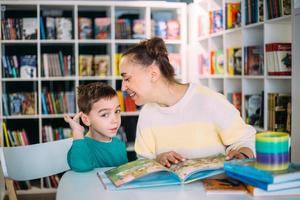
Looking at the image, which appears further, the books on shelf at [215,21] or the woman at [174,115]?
the books on shelf at [215,21]

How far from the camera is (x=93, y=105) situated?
2088 millimetres

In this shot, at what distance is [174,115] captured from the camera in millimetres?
1891

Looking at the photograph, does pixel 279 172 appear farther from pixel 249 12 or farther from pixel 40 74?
pixel 40 74

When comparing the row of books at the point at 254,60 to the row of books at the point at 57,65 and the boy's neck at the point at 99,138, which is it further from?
the boy's neck at the point at 99,138

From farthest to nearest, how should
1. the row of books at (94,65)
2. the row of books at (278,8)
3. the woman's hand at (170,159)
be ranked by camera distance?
1. the row of books at (94,65)
2. the row of books at (278,8)
3. the woman's hand at (170,159)

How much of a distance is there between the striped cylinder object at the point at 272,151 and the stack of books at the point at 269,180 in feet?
0.07

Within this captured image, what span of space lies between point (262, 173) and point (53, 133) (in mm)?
3506

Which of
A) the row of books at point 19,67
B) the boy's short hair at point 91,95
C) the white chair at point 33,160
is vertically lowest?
the white chair at point 33,160

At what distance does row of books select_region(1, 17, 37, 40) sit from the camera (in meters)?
4.41

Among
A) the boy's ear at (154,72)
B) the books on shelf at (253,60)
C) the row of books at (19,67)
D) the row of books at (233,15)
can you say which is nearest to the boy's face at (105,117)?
the boy's ear at (154,72)

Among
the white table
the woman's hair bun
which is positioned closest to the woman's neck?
the woman's hair bun

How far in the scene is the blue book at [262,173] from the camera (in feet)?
4.05

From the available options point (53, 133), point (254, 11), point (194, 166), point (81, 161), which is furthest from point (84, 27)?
point (194, 166)

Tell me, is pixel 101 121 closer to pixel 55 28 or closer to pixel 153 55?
pixel 153 55
